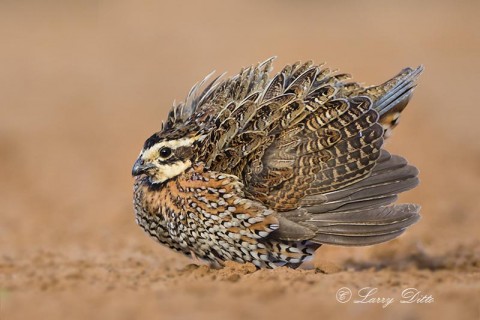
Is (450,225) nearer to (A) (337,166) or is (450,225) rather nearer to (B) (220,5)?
(A) (337,166)

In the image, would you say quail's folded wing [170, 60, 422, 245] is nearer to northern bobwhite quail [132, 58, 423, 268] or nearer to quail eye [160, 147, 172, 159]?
northern bobwhite quail [132, 58, 423, 268]

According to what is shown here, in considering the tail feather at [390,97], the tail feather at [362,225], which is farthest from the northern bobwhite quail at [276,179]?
the tail feather at [390,97]

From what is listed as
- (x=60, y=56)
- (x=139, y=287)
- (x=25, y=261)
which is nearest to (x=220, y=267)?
(x=139, y=287)

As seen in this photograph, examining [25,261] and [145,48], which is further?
[145,48]

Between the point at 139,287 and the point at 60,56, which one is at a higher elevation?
the point at 60,56

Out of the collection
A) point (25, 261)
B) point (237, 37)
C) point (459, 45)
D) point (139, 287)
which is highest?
point (237, 37)

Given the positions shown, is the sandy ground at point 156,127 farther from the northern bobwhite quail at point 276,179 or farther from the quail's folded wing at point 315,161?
the quail's folded wing at point 315,161
